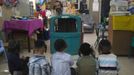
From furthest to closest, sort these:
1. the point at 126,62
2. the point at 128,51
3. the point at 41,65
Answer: the point at 128,51, the point at 126,62, the point at 41,65

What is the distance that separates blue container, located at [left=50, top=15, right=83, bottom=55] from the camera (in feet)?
23.1

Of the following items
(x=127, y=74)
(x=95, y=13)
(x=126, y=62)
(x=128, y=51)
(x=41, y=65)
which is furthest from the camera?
(x=95, y=13)

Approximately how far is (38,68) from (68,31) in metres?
3.61

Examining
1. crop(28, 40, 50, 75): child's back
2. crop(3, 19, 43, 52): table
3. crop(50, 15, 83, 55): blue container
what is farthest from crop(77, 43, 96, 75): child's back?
crop(3, 19, 43, 52): table

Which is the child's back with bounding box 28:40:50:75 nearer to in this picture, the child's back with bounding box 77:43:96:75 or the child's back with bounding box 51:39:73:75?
the child's back with bounding box 51:39:73:75

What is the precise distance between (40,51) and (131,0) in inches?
184

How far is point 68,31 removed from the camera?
7266 mm

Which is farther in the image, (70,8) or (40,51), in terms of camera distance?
(70,8)

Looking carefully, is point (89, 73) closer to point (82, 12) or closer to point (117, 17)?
point (117, 17)

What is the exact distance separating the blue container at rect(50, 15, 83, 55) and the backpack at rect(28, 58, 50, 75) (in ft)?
10.9

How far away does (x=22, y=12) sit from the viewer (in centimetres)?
909

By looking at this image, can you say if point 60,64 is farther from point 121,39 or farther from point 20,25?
point 20,25

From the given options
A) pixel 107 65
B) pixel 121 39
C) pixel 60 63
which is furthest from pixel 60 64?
pixel 121 39

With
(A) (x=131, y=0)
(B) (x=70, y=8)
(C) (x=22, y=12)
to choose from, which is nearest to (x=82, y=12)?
(B) (x=70, y=8)
